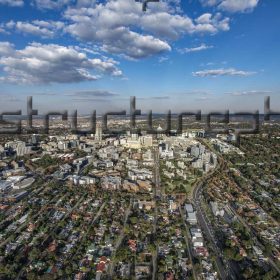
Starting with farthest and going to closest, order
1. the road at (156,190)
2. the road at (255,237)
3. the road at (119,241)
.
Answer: the road at (255,237) → the road at (156,190) → the road at (119,241)

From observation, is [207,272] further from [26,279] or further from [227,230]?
[26,279]

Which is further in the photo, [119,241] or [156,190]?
[156,190]

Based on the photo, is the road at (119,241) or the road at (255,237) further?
the road at (255,237)

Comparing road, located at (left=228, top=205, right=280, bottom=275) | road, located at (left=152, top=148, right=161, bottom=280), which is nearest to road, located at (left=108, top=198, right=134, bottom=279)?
road, located at (left=152, top=148, right=161, bottom=280)

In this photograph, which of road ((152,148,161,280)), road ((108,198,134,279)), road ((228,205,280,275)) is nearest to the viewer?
road ((108,198,134,279))

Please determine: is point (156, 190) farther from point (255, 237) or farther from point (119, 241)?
point (255, 237)

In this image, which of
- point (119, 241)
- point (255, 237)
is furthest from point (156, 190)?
point (255, 237)

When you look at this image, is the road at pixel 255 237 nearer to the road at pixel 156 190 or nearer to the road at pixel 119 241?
the road at pixel 156 190

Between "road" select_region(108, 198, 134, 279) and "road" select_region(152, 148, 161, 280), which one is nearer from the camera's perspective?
"road" select_region(108, 198, 134, 279)

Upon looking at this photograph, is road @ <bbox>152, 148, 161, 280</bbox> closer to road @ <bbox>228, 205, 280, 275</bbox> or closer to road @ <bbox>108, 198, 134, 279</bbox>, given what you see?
road @ <bbox>108, 198, 134, 279</bbox>

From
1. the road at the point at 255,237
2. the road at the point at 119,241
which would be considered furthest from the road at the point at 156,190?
the road at the point at 255,237

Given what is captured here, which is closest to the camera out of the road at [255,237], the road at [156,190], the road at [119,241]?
the road at [119,241]
